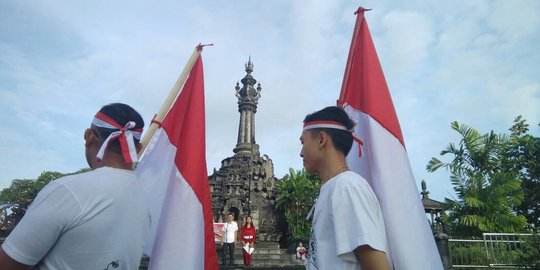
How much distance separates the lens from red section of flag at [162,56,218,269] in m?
4.51

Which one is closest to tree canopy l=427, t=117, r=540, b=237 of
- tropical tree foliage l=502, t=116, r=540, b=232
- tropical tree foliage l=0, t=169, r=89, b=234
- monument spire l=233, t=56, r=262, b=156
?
tropical tree foliage l=502, t=116, r=540, b=232

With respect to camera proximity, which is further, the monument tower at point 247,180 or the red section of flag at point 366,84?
the monument tower at point 247,180

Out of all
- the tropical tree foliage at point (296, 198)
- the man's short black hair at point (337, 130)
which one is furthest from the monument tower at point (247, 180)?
the man's short black hair at point (337, 130)

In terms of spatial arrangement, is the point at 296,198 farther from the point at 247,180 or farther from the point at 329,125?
the point at 329,125

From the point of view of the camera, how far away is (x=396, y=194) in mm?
3336

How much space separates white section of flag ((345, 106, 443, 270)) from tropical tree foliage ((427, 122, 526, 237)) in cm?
1347

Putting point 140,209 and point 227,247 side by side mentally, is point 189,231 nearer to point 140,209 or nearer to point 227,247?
point 140,209

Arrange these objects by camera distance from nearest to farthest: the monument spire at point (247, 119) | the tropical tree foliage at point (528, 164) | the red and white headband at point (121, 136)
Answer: the red and white headband at point (121, 136)
the tropical tree foliage at point (528, 164)
the monument spire at point (247, 119)

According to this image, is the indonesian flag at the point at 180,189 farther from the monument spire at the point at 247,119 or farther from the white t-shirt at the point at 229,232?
the monument spire at the point at 247,119

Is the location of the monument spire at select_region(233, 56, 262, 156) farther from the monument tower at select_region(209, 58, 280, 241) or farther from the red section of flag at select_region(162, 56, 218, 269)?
the red section of flag at select_region(162, 56, 218, 269)

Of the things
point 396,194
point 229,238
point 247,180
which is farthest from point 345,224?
point 247,180

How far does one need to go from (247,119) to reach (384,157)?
1320 inches

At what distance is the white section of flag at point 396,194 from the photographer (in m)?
3.06

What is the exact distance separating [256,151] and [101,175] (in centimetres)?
3388
